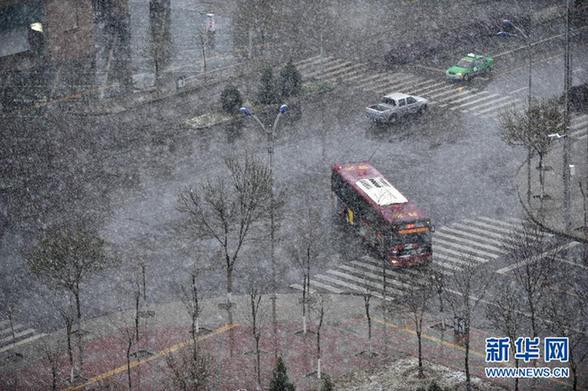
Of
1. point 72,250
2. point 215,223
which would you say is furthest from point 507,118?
point 72,250

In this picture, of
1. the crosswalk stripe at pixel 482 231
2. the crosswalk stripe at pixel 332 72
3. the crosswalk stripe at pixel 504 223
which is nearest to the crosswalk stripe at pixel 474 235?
the crosswalk stripe at pixel 482 231

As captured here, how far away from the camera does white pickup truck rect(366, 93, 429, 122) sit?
6938 cm

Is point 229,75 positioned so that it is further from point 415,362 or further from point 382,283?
point 415,362

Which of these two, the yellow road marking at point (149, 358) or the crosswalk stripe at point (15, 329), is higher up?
the yellow road marking at point (149, 358)

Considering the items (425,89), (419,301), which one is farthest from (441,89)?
(419,301)

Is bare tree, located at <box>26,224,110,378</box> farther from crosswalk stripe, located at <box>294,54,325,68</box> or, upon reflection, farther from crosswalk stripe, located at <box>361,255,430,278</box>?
crosswalk stripe, located at <box>294,54,325,68</box>

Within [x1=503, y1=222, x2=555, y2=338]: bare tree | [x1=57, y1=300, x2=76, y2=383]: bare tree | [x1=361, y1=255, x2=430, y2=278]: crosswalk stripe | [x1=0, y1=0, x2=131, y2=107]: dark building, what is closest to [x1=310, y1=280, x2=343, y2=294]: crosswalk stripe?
[x1=361, y1=255, x2=430, y2=278]: crosswalk stripe

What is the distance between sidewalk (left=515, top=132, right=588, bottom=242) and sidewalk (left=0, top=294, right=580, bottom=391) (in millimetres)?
10676

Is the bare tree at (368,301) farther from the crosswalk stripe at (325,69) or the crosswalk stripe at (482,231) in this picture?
the crosswalk stripe at (325,69)

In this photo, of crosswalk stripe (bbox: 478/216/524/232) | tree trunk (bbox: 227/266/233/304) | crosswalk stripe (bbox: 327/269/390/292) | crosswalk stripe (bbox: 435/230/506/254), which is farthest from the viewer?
crosswalk stripe (bbox: 478/216/524/232)

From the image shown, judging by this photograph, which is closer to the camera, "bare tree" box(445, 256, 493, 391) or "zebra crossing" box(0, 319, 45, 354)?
"bare tree" box(445, 256, 493, 391)

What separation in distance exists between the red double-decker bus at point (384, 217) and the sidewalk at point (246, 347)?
367 centimetres

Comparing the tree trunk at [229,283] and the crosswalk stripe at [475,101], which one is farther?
the crosswalk stripe at [475,101]

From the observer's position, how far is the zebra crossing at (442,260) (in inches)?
2032
